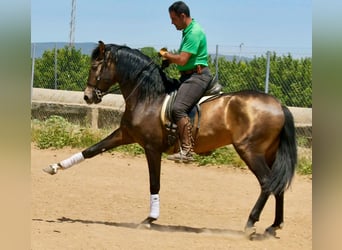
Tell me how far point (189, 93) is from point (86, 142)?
21.4 ft

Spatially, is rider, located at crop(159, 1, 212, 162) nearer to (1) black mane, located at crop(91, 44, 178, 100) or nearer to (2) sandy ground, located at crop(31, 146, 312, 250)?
(1) black mane, located at crop(91, 44, 178, 100)

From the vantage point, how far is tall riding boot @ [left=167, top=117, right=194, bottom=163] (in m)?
6.47

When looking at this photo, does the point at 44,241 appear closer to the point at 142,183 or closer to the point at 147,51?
the point at 142,183

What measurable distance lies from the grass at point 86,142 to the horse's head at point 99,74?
4.56m

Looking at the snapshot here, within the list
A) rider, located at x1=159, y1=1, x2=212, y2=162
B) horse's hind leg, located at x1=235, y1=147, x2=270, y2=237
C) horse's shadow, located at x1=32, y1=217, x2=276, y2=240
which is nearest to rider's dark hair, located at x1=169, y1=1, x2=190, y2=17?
rider, located at x1=159, y1=1, x2=212, y2=162

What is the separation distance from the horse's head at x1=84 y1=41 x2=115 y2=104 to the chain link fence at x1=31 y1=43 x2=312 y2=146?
4.99m

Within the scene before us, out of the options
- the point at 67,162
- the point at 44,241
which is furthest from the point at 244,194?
the point at 44,241

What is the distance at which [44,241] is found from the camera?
5.45 m

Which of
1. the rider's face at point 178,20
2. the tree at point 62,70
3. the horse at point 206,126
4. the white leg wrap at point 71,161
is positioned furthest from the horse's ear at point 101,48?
the tree at point 62,70

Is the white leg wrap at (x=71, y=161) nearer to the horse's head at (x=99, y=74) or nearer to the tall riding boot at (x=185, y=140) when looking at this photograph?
the horse's head at (x=99, y=74)

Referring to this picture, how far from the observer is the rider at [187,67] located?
6.41m

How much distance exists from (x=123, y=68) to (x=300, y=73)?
26.1 feet
